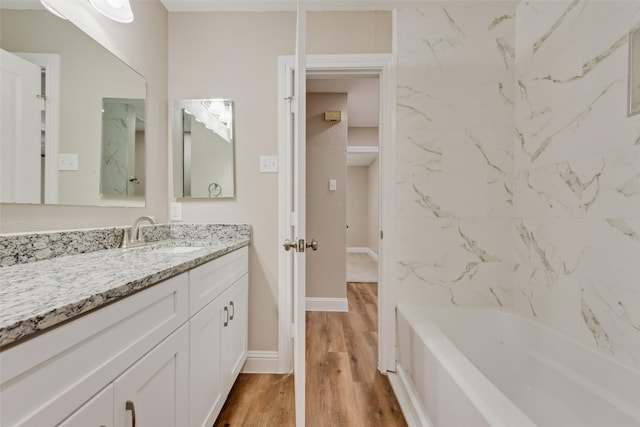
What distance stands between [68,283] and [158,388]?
40 centimetres

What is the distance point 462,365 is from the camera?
3.18 feet

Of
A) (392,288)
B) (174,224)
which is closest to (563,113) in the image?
(392,288)

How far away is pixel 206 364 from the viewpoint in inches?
42.8

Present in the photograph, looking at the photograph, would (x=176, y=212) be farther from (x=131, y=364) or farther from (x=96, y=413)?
(x=96, y=413)

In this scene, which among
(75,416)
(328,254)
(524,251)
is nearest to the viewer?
(75,416)

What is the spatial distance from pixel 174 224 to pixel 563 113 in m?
2.32

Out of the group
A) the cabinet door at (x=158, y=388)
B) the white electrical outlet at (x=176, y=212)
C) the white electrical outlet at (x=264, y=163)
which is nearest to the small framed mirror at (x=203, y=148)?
the white electrical outlet at (x=176, y=212)

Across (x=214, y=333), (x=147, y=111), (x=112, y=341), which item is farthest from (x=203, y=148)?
(x=112, y=341)

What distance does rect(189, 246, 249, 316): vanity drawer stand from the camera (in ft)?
3.23

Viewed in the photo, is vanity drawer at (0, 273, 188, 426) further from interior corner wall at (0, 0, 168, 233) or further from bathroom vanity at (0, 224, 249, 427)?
interior corner wall at (0, 0, 168, 233)

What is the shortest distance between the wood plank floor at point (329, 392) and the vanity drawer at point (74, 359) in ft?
2.97

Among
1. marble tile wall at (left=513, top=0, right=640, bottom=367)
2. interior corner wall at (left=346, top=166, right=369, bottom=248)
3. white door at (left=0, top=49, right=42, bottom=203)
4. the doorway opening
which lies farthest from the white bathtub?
interior corner wall at (left=346, top=166, right=369, bottom=248)

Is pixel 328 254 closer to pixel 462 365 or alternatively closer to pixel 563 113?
pixel 462 365

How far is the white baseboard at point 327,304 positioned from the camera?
9.02 ft
